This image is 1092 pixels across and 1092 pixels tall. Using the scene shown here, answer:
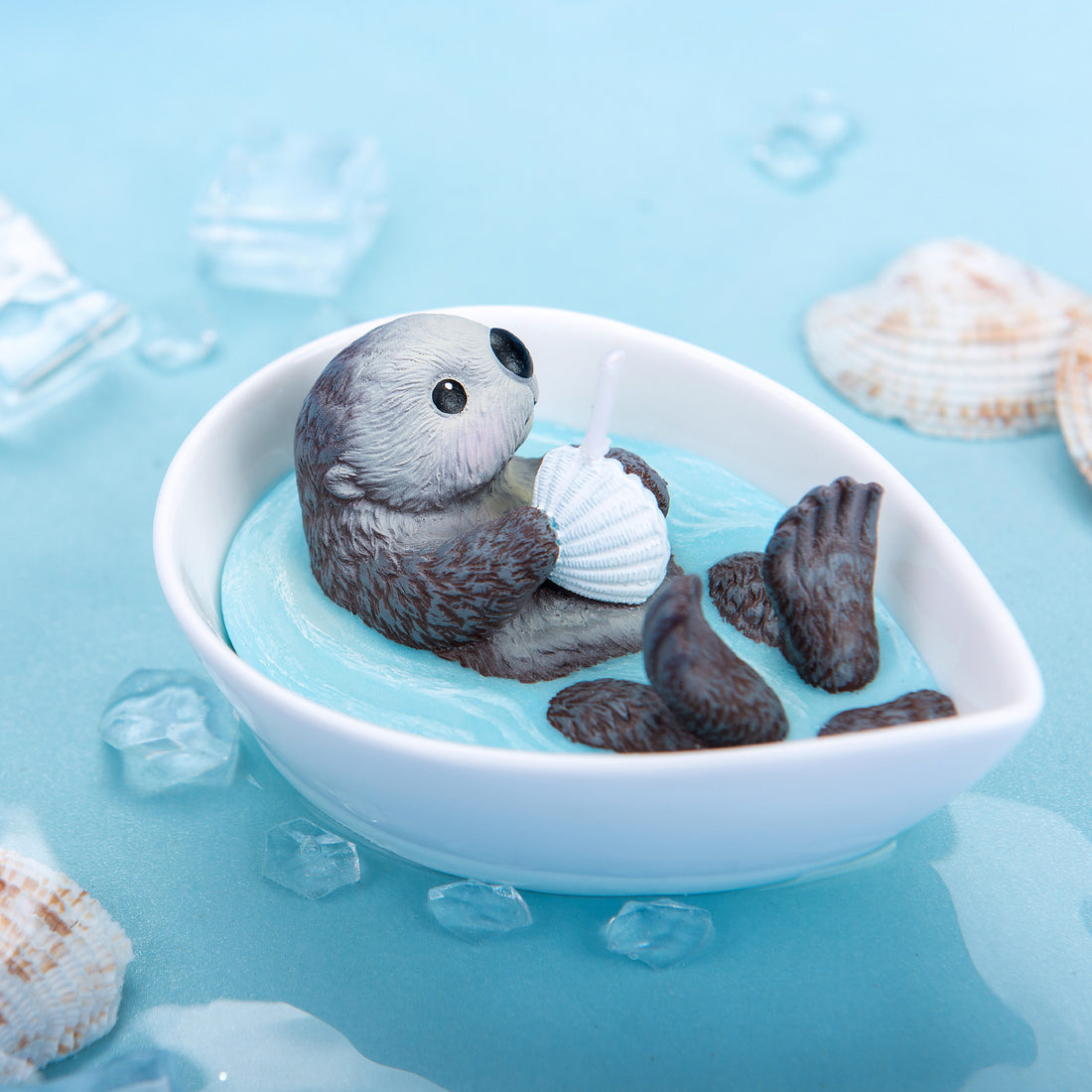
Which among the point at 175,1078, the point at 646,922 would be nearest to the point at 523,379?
the point at 646,922

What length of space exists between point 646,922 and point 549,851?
199mm

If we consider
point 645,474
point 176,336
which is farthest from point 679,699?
point 176,336

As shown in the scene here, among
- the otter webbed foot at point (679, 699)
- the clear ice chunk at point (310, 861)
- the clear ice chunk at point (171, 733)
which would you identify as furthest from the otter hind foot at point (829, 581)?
the clear ice chunk at point (171, 733)

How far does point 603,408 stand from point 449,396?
0.16 m

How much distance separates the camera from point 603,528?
106cm

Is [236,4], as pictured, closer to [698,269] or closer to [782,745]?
[698,269]

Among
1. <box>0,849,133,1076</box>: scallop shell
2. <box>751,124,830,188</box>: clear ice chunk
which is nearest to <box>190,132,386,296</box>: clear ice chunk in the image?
<box>751,124,830,188</box>: clear ice chunk

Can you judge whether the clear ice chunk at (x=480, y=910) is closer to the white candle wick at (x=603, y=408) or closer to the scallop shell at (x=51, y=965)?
the scallop shell at (x=51, y=965)

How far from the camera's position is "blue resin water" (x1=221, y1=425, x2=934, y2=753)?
1089 mm

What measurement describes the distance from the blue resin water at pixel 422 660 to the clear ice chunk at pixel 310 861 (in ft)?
0.73

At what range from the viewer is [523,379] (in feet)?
3.73

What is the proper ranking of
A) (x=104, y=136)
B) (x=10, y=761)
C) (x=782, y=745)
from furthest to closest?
(x=104, y=136)
(x=10, y=761)
(x=782, y=745)

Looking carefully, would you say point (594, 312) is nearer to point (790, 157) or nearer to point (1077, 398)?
point (790, 157)

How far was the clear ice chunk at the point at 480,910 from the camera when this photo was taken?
117 cm
